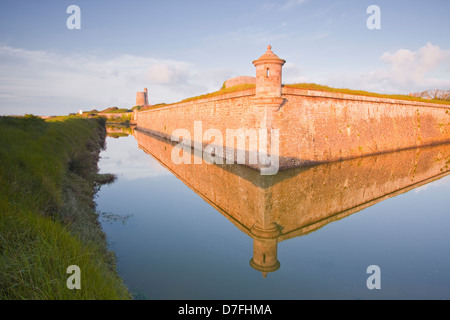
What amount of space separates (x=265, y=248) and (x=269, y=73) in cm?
663

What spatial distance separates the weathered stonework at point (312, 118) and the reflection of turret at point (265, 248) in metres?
5.00

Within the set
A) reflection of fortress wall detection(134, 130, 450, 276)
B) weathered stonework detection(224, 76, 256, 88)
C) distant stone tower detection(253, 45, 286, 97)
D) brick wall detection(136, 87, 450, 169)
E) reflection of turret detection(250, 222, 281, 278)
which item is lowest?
reflection of turret detection(250, 222, 281, 278)

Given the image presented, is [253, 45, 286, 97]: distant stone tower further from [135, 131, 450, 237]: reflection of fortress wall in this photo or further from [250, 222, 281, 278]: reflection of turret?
[250, 222, 281, 278]: reflection of turret

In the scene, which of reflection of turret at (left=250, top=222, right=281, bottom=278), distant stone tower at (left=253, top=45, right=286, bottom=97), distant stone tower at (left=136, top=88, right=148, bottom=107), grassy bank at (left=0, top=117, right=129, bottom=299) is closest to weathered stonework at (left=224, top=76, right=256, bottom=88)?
distant stone tower at (left=253, top=45, right=286, bottom=97)

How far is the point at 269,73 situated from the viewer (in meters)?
8.70

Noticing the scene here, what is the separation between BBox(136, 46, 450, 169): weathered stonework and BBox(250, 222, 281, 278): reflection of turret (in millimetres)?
5003

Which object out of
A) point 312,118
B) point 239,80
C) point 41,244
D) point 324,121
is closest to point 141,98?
point 239,80

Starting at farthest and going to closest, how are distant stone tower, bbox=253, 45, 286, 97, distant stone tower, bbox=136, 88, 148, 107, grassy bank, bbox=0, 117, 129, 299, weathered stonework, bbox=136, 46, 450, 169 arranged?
distant stone tower, bbox=136, 88, 148, 107 → weathered stonework, bbox=136, 46, 450, 169 → distant stone tower, bbox=253, 45, 286, 97 → grassy bank, bbox=0, 117, 129, 299

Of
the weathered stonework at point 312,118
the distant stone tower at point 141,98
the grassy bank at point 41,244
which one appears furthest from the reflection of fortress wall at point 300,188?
the distant stone tower at point 141,98

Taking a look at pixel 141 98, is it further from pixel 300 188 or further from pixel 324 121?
pixel 300 188

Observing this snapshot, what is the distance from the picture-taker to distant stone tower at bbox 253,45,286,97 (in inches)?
341
